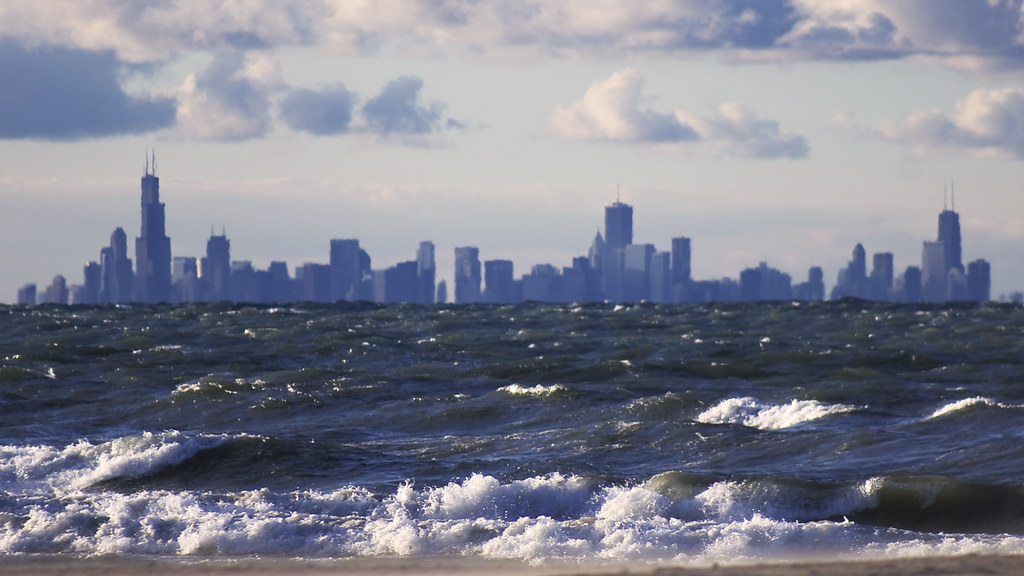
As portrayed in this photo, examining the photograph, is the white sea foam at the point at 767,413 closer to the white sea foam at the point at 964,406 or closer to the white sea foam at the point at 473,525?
the white sea foam at the point at 964,406

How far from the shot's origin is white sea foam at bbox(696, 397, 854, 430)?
27938 millimetres

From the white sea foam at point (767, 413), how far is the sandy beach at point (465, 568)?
1247cm

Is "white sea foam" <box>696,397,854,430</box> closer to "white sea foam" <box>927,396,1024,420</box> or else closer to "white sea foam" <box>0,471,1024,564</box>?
"white sea foam" <box>927,396,1024,420</box>

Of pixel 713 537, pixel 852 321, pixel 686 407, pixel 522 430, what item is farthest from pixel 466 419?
pixel 852 321

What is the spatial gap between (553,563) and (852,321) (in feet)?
189

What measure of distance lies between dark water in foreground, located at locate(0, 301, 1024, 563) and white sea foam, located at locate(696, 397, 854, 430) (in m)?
0.11

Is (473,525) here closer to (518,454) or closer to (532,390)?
(518,454)

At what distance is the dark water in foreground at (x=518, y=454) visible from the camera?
17.2 m

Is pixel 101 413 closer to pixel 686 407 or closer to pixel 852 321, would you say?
pixel 686 407

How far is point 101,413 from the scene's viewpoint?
31.2 meters

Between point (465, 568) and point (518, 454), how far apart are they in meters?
8.96

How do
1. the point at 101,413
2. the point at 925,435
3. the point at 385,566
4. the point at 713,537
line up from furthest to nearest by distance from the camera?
the point at 101,413
the point at 925,435
the point at 713,537
the point at 385,566

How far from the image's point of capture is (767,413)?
2888cm

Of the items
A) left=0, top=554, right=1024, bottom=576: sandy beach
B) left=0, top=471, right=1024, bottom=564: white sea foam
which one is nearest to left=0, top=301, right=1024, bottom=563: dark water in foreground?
left=0, top=471, right=1024, bottom=564: white sea foam
